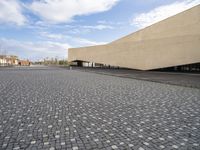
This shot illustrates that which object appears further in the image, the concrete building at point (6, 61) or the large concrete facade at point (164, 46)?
the concrete building at point (6, 61)

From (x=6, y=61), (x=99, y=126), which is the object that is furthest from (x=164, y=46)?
(x=6, y=61)

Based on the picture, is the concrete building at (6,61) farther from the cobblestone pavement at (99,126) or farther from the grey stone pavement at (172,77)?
the cobblestone pavement at (99,126)

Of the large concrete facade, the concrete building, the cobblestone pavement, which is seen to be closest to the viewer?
the cobblestone pavement

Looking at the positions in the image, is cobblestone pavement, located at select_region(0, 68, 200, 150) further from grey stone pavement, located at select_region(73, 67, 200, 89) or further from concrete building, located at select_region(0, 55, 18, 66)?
concrete building, located at select_region(0, 55, 18, 66)

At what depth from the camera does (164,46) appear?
29688mm

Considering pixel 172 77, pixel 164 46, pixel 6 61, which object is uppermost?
pixel 164 46

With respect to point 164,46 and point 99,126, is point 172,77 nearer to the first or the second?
point 164,46

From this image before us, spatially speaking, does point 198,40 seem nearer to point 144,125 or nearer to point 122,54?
point 122,54

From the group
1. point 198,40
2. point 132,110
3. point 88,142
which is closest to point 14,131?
point 88,142

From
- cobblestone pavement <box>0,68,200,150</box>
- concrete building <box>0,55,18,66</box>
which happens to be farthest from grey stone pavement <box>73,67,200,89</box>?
concrete building <box>0,55,18,66</box>

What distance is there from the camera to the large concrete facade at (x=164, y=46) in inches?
1068

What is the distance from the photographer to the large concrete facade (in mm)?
27125

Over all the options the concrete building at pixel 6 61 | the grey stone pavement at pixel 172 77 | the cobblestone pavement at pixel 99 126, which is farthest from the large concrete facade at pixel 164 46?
the concrete building at pixel 6 61

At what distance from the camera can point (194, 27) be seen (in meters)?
28.2
